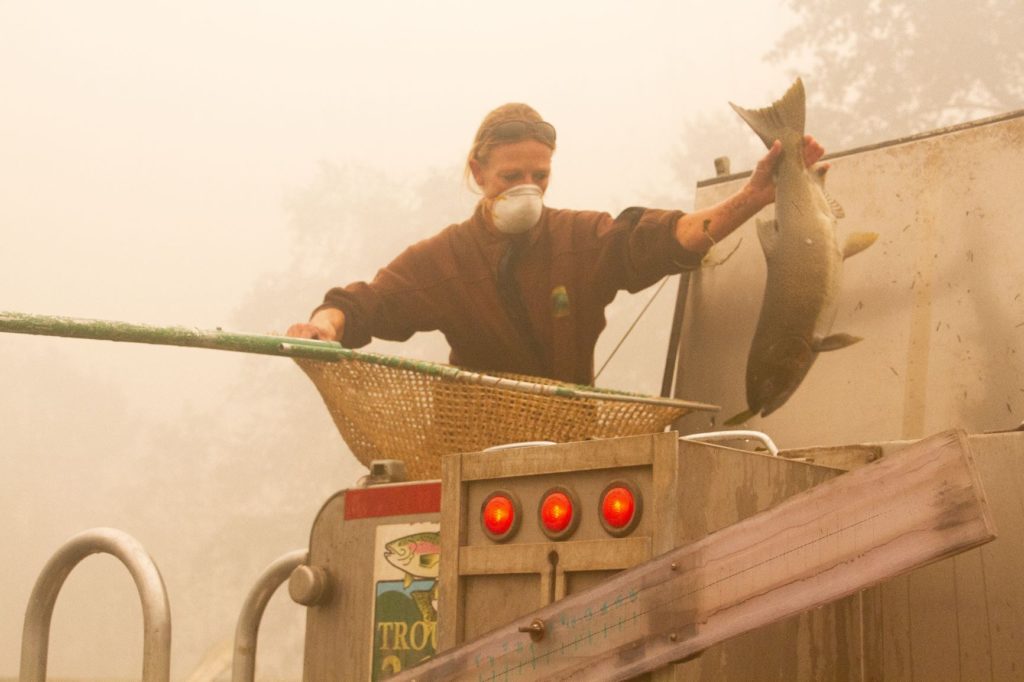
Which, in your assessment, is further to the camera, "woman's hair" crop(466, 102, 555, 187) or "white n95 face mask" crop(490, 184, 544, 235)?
"woman's hair" crop(466, 102, 555, 187)

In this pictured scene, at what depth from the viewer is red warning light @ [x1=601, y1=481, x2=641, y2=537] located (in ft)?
5.72

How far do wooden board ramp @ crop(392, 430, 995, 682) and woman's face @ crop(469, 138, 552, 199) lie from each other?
2561 mm

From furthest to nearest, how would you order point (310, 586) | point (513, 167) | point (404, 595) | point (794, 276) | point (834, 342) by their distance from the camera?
point (513, 167) → point (794, 276) → point (834, 342) → point (310, 586) → point (404, 595)

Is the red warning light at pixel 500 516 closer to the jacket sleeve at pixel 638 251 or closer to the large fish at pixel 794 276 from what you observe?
the large fish at pixel 794 276

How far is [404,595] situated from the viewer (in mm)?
2410

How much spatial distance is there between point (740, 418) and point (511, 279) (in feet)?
3.53

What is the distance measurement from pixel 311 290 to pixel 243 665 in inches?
187

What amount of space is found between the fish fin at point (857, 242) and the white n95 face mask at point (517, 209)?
3.69ft

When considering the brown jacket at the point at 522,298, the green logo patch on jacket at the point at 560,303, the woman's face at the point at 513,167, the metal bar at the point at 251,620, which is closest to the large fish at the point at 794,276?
the brown jacket at the point at 522,298

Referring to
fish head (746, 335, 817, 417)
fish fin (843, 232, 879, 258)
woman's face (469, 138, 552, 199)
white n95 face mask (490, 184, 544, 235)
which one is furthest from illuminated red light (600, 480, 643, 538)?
woman's face (469, 138, 552, 199)

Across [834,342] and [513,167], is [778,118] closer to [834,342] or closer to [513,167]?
[834,342]

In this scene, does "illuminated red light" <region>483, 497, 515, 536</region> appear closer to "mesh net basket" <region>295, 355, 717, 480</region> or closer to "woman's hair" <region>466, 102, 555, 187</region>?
"mesh net basket" <region>295, 355, 717, 480</region>

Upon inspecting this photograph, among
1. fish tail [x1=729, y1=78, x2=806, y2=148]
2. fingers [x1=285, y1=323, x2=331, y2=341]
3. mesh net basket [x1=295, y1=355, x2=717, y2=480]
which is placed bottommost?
mesh net basket [x1=295, y1=355, x2=717, y2=480]

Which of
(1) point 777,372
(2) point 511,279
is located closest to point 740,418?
(1) point 777,372
